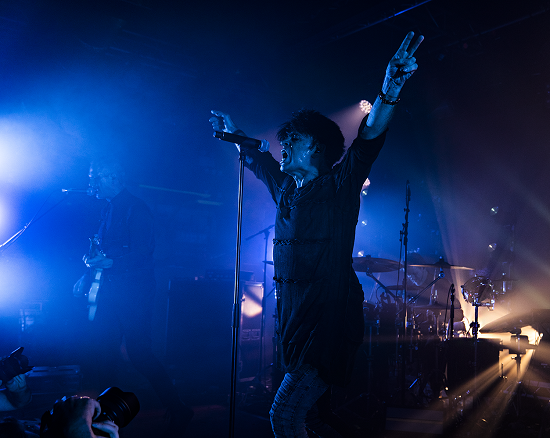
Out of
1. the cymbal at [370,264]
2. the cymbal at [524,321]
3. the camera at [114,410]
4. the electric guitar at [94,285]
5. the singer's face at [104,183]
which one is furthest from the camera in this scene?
the cymbal at [370,264]

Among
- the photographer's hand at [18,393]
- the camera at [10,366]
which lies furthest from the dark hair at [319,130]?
the photographer's hand at [18,393]

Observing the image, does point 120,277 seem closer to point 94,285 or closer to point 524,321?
point 94,285

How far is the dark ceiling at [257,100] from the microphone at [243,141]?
11.9 feet

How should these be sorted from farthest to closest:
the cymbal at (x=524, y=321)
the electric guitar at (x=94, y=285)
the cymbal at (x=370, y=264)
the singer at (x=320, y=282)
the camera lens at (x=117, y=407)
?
1. the cymbal at (x=370, y=264)
2. the cymbal at (x=524, y=321)
3. the electric guitar at (x=94, y=285)
4. the singer at (x=320, y=282)
5. the camera lens at (x=117, y=407)

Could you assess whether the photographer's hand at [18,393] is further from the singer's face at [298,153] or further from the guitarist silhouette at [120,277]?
the singer's face at [298,153]

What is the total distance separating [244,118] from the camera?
7.57 metres

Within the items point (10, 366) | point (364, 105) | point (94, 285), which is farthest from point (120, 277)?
point (364, 105)

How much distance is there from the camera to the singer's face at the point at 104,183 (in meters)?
4.62

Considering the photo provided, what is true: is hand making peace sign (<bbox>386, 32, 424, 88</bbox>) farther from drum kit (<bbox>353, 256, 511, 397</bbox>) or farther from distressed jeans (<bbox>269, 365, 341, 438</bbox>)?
drum kit (<bbox>353, 256, 511, 397</bbox>)

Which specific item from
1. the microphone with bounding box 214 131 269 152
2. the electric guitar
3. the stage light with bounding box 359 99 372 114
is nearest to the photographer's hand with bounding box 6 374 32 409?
the electric guitar

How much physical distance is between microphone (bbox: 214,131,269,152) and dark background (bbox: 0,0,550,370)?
10.5 feet

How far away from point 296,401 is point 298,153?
130 centimetres

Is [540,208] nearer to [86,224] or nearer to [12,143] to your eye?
[86,224]

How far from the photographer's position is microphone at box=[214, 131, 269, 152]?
2.45 meters
